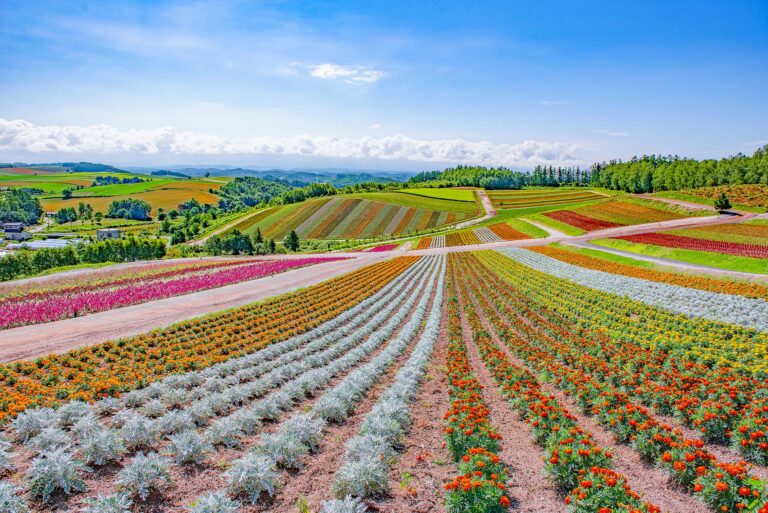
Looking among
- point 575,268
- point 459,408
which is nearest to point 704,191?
point 575,268

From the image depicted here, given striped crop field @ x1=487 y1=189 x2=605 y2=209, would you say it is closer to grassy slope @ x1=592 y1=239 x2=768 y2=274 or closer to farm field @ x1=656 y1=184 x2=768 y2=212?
farm field @ x1=656 y1=184 x2=768 y2=212

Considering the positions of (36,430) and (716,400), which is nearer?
(36,430)

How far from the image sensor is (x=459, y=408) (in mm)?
9930

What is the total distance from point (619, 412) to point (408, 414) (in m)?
5.35

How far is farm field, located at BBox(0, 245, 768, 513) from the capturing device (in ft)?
23.2

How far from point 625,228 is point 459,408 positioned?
7432 cm

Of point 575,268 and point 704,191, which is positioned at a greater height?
point 704,191

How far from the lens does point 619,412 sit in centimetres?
987

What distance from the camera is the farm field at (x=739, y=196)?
2784 inches

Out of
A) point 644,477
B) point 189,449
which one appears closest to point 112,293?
point 189,449

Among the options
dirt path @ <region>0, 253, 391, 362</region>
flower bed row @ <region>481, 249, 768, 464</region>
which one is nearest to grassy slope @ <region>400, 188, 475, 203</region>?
dirt path @ <region>0, 253, 391, 362</region>

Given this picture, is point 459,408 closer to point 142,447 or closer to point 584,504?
point 584,504

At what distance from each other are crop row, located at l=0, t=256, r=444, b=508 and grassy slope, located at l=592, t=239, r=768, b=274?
116 feet

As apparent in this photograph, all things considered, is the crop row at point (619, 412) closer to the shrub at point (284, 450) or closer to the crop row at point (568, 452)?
the crop row at point (568, 452)
